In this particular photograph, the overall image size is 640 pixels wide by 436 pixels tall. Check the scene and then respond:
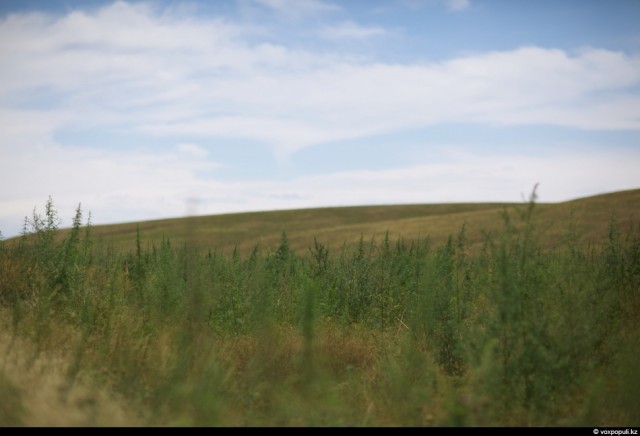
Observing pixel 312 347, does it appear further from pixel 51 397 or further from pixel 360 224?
pixel 360 224

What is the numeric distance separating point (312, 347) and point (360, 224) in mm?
48029

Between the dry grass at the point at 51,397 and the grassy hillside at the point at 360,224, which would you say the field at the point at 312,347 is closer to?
the dry grass at the point at 51,397

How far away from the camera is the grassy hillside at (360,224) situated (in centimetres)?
3675

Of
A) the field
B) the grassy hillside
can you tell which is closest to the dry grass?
the field

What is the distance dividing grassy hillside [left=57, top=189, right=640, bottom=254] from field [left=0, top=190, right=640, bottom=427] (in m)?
16.9

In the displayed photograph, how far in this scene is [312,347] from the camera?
7.15 metres

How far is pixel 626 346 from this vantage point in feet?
23.2

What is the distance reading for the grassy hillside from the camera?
3675 cm

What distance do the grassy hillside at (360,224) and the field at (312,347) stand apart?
16894 millimetres

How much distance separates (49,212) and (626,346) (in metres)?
8.90

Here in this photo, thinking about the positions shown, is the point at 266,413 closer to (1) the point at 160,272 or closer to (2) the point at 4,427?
(2) the point at 4,427

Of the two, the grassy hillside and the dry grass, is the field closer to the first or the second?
the dry grass

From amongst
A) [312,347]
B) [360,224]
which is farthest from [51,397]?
[360,224]
